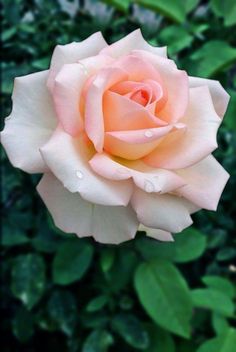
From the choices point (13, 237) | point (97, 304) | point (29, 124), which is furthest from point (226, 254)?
point (29, 124)

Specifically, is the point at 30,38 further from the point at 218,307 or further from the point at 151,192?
the point at 151,192

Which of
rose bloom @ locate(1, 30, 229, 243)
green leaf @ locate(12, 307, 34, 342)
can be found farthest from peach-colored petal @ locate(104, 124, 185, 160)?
Answer: green leaf @ locate(12, 307, 34, 342)

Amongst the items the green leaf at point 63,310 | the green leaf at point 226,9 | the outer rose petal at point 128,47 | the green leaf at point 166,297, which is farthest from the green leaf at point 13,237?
the outer rose petal at point 128,47

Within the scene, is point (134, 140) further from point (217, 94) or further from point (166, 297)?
point (166, 297)

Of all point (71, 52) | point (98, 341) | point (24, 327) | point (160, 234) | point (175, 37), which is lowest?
point (24, 327)

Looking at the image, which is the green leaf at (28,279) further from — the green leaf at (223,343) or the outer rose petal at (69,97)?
the outer rose petal at (69,97)
